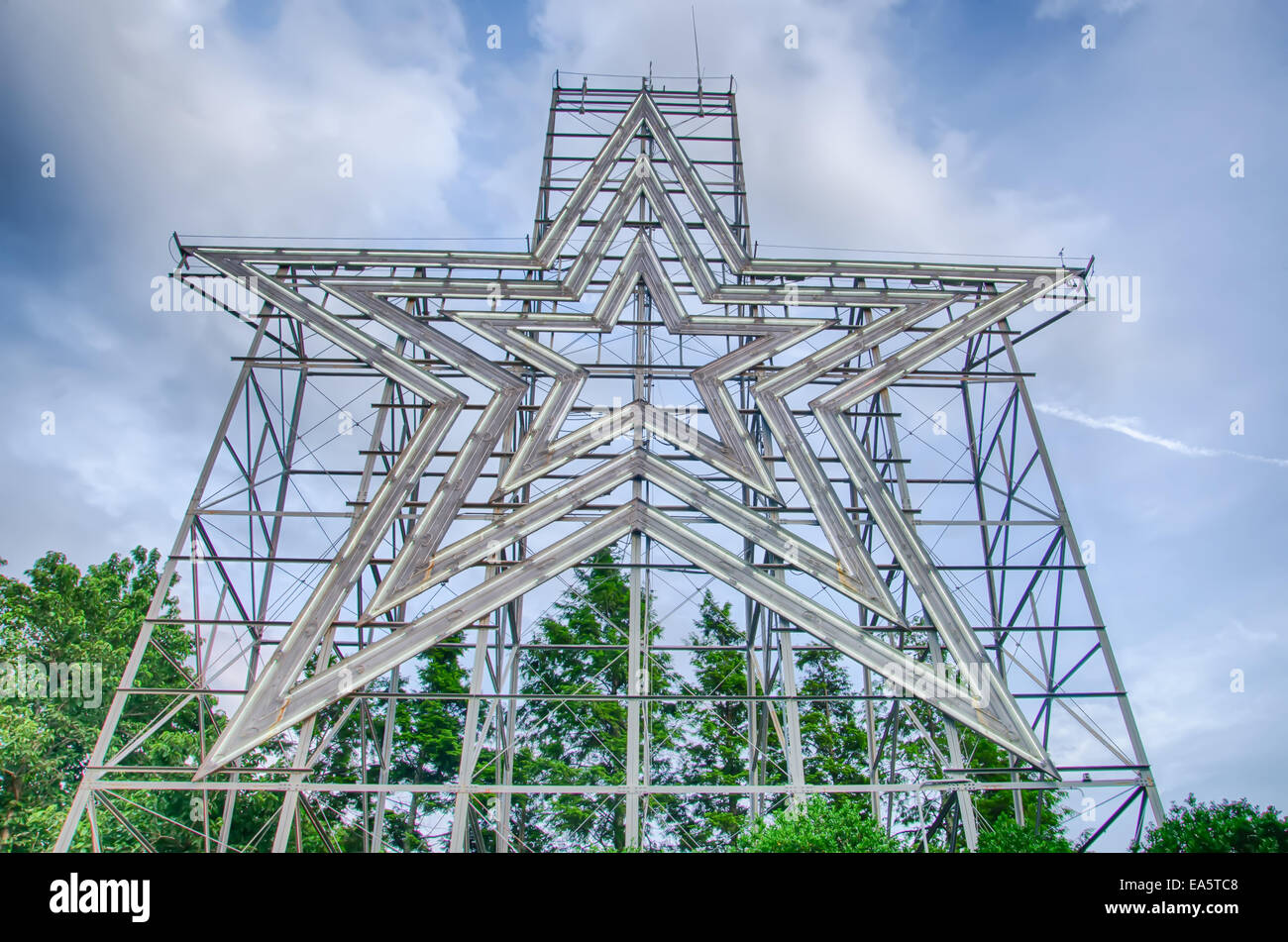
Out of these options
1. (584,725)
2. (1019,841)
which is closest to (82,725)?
(584,725)

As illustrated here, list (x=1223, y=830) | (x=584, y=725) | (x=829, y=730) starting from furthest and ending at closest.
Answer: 1. (x=829, y=730)
2. (x=584, y=725)
3. (x=1223, y=830)

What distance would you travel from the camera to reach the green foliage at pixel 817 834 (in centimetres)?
1160

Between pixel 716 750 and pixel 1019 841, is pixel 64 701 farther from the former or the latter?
pixel 1019 841

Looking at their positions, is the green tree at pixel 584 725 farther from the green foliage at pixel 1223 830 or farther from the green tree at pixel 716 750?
the green foliage at pixel 1223 830

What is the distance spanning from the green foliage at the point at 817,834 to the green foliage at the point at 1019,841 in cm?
191

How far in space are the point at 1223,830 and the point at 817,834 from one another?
5264 millimetres

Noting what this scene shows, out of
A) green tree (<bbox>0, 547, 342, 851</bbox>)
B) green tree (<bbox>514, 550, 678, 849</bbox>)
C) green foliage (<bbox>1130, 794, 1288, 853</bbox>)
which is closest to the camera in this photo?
green foliage (<bbox>1130, 794, 1288, 853</bbox>)

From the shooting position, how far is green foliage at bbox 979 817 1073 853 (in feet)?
42.4

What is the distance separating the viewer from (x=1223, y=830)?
37.9 feet

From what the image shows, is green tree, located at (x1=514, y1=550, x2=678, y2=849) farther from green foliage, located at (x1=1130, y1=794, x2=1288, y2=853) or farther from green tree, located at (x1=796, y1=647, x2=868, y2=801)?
green foliage, located at (x1=1130, y1=794, x2=1288, y2=853)

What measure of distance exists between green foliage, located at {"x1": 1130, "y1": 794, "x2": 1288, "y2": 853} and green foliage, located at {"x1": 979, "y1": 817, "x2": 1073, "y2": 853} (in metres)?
1.29

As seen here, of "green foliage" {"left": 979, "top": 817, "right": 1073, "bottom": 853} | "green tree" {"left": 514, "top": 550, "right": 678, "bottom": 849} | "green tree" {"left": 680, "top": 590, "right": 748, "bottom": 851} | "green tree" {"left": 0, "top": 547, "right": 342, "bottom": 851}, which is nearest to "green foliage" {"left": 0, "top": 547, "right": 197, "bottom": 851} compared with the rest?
"green tree" {"left": 0, "top": 547, "right": 342, "bottom": 851}

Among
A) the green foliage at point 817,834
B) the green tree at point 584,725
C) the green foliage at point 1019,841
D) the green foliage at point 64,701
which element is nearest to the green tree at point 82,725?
the green foliage at point 64,701
